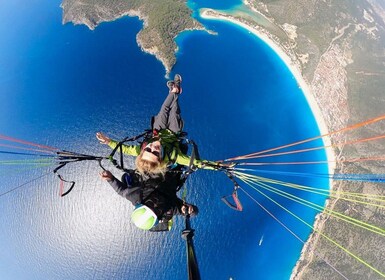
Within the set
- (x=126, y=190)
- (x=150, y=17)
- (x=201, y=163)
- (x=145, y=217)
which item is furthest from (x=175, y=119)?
(x=150, y=17)

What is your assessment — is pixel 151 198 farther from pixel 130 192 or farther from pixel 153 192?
pixel 130 192

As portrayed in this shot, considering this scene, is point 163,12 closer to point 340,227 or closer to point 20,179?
point 20,179

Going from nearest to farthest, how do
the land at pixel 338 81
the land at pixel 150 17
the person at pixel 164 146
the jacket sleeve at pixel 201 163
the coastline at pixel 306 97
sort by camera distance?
the person at pixel 164 146 < the jacket sleeve at pixel 201 163 < the coastline at pixel 306 97 < the land at pixel 338 81 < the land at pixel 150 17

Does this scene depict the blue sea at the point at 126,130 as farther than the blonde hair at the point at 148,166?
Yes

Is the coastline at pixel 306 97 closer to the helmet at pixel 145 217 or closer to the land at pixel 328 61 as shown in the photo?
the land at pixel 328 61

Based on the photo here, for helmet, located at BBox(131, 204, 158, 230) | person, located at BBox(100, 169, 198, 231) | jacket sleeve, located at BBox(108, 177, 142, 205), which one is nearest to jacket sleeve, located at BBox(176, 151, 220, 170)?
person, located at BBox(100, 169, 198, 231)

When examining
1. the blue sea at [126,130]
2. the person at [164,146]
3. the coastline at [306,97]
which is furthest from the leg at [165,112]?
the coastline at [306,97]
